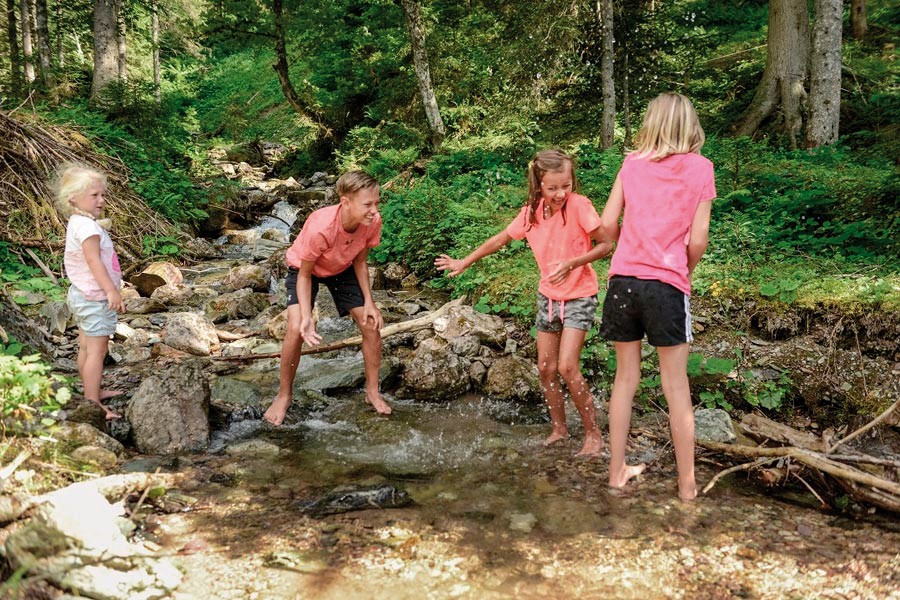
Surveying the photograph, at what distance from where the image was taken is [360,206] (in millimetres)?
4496

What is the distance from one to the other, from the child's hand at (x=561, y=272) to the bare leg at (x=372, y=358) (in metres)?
1.83

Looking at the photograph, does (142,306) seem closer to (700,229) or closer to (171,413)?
(171,413)

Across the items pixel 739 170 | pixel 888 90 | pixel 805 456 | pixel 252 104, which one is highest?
pixel 252 104

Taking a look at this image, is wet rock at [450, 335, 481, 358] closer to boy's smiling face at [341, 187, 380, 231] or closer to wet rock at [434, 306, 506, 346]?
wet rock at [434, 306, 506, 346]

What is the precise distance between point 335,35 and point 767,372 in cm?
1788

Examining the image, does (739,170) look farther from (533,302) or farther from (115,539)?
(115,539)

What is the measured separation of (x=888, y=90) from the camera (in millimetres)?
12039

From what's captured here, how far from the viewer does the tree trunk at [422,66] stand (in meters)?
14.3

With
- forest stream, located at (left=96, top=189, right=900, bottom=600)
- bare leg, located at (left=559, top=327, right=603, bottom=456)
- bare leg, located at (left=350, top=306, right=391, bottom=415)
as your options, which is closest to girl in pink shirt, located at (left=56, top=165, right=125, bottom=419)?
forest stream, located at (left=96, top=189, right=900, bottom=600)

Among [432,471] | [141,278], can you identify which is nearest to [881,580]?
[432,471]

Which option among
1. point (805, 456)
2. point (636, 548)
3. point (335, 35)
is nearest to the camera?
point (636, 548)

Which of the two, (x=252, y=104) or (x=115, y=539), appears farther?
(x=252, y=104)

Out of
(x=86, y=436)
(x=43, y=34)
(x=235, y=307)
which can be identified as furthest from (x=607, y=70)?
(x=43, y=34)

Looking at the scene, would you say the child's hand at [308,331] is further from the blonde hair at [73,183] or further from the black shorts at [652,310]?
the black shorts at [652,310]
